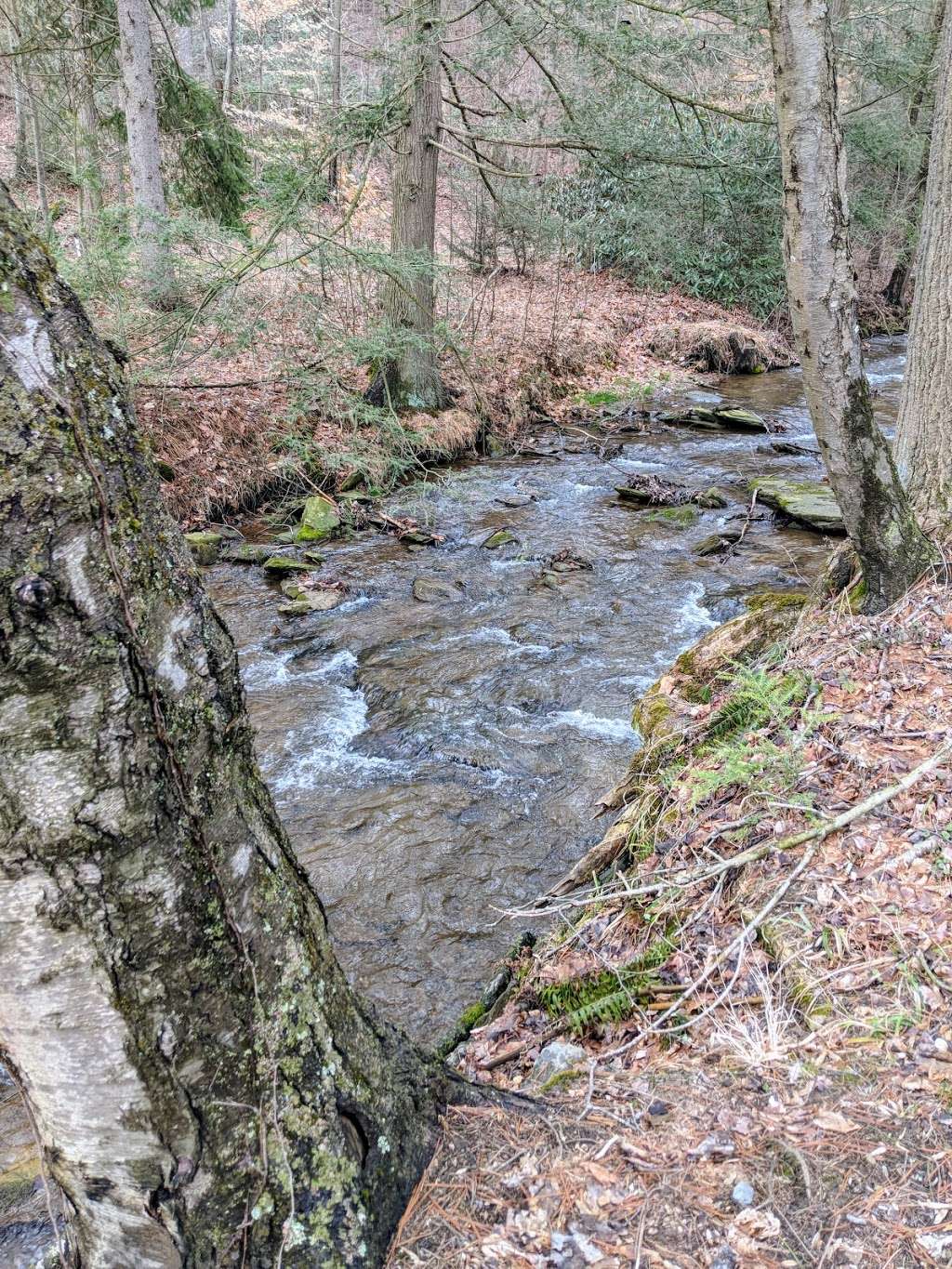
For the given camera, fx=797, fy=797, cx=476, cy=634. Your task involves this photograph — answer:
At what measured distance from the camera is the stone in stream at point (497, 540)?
8820 mm

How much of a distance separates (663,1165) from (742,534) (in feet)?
25.7

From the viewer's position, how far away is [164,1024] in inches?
51.3

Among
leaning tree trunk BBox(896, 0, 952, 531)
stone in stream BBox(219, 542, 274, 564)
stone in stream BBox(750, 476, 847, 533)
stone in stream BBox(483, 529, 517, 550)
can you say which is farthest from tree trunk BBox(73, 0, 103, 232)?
leaning tree trunk BBox(896, 0, 952, 531)

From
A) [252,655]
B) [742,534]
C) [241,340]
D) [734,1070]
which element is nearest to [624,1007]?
[734,1070]

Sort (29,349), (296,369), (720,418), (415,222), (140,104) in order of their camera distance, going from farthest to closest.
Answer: (720,418) → (140,104) → (415,222) → (296,369) → (29,349)

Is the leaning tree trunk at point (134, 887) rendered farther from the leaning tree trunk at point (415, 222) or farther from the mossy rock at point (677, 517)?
the mossy rock at point (677, 517)

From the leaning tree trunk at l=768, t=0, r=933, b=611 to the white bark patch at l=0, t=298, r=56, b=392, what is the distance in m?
2.91

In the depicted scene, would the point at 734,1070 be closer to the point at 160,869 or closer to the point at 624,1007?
the point at 624,1007

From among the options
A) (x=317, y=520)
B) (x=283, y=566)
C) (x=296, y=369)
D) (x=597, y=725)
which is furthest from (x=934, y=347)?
(x=317, y=520)

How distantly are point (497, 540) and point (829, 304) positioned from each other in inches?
227

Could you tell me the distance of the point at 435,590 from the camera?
25.7 feet

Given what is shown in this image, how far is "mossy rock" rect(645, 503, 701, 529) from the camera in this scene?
30.2 feet

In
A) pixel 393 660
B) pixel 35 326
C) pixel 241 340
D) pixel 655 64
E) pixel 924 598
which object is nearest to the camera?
pixel 35 326

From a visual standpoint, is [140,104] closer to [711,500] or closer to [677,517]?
[677,517]
